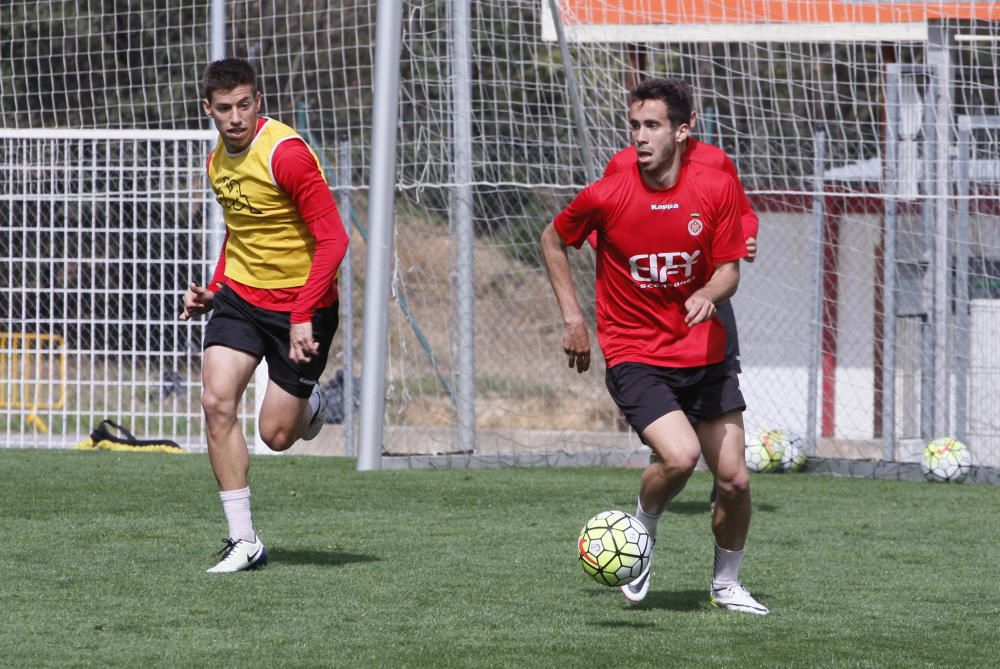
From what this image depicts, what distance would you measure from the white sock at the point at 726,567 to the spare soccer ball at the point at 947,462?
222 inches

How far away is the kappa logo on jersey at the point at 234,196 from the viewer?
20.5 feet

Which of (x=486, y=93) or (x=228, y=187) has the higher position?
(x=486, y=93)

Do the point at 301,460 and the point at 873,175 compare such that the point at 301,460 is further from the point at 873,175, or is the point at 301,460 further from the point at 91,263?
the point at 873,175

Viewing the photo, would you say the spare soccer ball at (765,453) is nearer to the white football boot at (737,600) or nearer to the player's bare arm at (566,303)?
the white football boot at (737,600)

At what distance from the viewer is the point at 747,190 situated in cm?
1179

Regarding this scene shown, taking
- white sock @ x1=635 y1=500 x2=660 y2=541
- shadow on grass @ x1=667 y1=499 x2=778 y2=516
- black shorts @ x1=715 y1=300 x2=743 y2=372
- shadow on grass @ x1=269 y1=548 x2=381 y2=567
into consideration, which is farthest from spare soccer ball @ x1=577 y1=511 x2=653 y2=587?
shadow on grass @ x1=667 y1=499 x2=778 y2=516

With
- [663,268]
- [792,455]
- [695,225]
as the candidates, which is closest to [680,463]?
[663,268]

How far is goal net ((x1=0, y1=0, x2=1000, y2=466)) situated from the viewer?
11672 millimetres

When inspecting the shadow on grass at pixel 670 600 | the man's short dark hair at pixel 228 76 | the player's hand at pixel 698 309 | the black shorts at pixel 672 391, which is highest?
the man's short dark hair at pixel 228 76

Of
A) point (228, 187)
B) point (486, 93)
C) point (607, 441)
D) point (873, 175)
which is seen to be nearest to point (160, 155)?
point (486, 93)

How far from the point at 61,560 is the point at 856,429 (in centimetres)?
793

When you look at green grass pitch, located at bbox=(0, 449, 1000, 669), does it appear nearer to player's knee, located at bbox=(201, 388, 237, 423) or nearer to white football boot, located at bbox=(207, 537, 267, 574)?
white football boot, located at bbox=(207, 537, 267, 574)

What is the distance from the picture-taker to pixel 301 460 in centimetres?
1141

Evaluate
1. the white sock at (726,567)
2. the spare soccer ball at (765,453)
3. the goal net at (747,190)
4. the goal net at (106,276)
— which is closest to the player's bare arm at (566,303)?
the white sock at (726,567)
